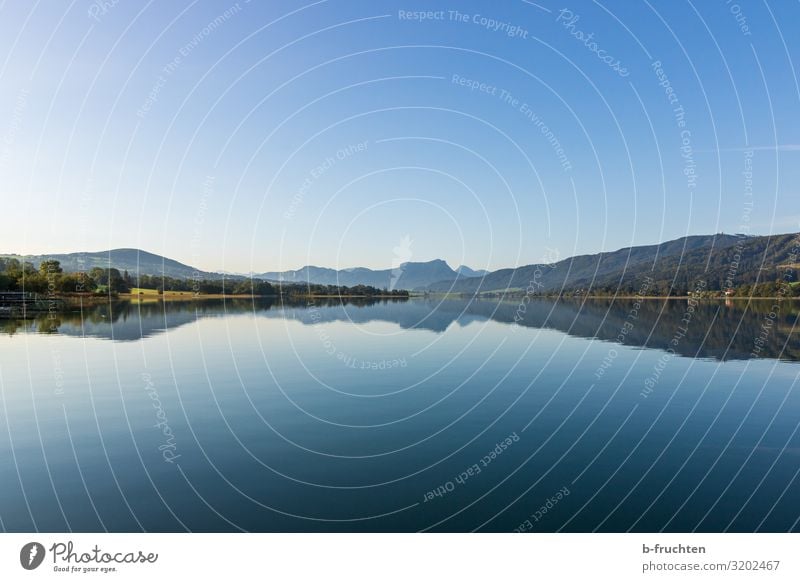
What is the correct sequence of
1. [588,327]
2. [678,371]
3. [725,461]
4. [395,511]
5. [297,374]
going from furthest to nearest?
[588,327]
[678,371]
[297,374]
[725,461]
[395,511]

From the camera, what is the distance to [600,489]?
17.0 meters

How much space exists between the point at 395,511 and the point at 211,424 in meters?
12.1

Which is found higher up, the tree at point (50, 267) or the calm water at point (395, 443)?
the tree at point (50, 267)

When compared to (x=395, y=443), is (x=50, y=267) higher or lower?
higher

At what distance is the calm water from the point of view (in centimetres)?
1523

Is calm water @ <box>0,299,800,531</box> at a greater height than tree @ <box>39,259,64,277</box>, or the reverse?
tree @ <box>39,259,64,277</box>

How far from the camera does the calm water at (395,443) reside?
1523 cm

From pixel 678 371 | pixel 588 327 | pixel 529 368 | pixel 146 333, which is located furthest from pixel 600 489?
pixel 588 327

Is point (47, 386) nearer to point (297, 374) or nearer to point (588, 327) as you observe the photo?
point (297, 374)

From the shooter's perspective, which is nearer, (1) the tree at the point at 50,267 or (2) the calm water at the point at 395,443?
(2) the calm water at the point at 395,443

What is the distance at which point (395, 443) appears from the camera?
846 inches

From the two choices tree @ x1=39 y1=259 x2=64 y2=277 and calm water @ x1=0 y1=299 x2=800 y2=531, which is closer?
calm water @ x1=0 y1=299 x2=800 y2=531

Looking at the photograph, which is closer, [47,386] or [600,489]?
[600,489]
